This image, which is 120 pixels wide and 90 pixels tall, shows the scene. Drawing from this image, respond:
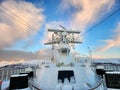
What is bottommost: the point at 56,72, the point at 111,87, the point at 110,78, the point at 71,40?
the point at 111,87

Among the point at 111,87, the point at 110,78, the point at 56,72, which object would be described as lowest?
the point at 111,87

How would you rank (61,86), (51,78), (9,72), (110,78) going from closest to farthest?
(61,86)
(51,78)
(110,78)
(9,72)

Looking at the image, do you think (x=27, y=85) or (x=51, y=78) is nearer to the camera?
(x=51, y=78)

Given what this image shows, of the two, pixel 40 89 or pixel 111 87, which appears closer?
pixel 40 89

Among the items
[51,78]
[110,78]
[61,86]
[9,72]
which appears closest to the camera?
[61,86]

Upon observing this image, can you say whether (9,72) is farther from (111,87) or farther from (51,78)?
(111,87)

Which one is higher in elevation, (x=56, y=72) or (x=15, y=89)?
(x=56, y=72)

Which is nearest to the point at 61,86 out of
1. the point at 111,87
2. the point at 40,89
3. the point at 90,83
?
the point at 40,89

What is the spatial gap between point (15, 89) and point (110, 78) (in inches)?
257

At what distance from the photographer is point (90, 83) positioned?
23.0 feet

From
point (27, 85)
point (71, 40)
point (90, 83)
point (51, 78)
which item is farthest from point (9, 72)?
point (90, 83)

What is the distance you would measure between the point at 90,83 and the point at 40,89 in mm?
2784

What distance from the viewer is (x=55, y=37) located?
38.5 feet

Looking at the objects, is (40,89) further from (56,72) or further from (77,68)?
(77,68)
